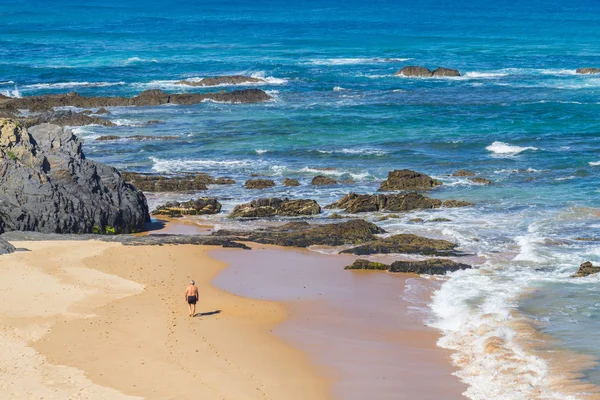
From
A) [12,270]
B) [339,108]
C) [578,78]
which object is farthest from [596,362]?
[578,78]

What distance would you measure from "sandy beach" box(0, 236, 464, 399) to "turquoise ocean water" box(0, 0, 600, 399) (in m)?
1.58

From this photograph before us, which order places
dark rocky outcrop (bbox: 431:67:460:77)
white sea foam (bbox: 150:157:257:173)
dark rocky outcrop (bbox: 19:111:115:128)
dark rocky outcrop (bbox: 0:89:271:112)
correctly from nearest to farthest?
white sea foam (bbox: 150:157:257:173)
dark rocky outcrop (bbox: 19:111:115:128)
dark rocky outcrop (bbox: 0:89:271:112)
dark rocky outcrop (bbox: 431:67:460:77)

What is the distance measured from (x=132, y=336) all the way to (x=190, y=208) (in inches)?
587

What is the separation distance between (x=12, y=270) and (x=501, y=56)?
64.0 metres

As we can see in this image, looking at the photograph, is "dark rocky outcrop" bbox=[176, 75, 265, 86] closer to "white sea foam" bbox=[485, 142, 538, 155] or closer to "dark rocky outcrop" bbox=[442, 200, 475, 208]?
"white sea foam" bbox=[485, 142, 538, 155]

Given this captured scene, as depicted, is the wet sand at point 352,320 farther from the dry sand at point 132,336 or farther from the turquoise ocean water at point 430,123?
the turquoise ocean water at point 430,123

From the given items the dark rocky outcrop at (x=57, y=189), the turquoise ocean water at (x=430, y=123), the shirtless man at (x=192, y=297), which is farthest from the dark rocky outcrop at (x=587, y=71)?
the shirtless man at (x=192, y=297)

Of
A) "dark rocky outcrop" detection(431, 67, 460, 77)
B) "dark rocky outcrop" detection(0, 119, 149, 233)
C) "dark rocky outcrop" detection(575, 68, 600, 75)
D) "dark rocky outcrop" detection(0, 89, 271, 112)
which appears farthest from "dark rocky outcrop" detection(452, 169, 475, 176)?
"dark rocky outcrop" detection(575, 68, 600, 75)

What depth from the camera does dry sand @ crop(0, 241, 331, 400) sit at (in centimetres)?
1672

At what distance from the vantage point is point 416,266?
25672 mm

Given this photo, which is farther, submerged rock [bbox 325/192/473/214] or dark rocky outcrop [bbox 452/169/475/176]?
dark rocky outcrop [bbox 452/169/475/176]

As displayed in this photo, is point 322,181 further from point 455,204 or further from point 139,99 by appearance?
point 139,99

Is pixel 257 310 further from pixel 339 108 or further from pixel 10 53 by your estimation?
pixel 10 53

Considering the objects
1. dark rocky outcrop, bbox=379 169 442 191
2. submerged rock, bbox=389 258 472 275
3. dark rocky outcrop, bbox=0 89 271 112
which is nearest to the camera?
submerged rock, bbox=389 258 472 275
